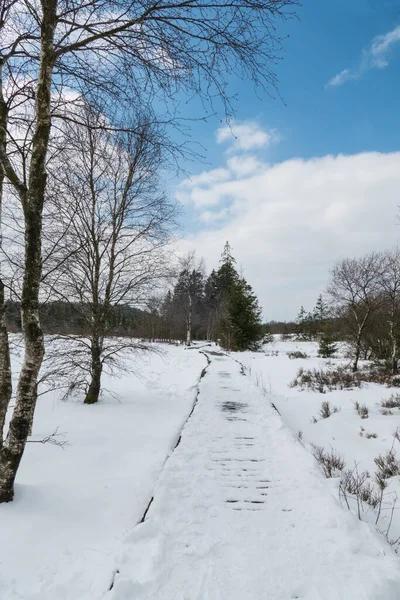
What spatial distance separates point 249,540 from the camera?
2693 mm

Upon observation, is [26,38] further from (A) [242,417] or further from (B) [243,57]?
(A) [242,417]

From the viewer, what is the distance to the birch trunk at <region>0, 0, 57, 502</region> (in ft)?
9.04

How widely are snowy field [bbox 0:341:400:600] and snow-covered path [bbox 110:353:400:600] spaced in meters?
0.01

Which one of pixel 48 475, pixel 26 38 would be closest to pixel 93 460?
pixel 48 475

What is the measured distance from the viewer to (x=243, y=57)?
2.64m

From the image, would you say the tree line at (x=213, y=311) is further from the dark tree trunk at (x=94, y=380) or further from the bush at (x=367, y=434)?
the bush at (x=367, y=434)

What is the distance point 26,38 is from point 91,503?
4.89 metres

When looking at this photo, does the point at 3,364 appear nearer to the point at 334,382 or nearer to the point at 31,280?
the point at 31,280

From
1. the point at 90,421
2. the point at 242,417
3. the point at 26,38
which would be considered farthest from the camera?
the point at 242,417

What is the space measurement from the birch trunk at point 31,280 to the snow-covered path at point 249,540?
55.4 inches

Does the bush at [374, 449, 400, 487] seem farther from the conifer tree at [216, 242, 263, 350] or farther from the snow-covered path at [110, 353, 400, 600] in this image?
the conifer tree at [216, 242, 263, 350]

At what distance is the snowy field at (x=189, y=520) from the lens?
2.13 meters

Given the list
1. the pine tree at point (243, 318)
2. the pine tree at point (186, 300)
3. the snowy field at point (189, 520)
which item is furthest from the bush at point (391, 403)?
the pine tree at point (186, 300)

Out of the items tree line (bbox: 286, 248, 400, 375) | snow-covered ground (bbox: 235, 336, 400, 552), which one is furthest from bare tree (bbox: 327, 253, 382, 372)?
snow-covered ground (bbox: 235, 336, 400, 552)
